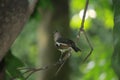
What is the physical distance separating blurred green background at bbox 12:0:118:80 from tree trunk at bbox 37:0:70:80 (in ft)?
0.24

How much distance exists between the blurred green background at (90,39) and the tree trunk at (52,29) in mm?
72

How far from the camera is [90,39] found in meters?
5.04

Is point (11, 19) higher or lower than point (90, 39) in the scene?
higher

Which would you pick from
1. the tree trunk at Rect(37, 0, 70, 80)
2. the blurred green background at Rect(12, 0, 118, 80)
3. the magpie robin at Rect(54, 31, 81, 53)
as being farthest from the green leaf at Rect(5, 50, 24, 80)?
the tree trunk at Rect(37, 0, 70, 80)

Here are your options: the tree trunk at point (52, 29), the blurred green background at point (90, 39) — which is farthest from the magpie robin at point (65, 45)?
the tree trunk at point (52, 29)

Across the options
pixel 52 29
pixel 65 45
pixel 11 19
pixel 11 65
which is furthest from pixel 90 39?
pixel 65 45

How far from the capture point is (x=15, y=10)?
4.40 ft

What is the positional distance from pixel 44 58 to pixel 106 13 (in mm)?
1120

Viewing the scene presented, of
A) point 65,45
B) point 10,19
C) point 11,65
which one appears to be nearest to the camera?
point 65,45

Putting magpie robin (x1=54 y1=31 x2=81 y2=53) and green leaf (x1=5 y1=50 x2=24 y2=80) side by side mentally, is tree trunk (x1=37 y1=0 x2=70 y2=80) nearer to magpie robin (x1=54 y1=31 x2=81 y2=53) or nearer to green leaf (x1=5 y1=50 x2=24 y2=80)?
green leaf (x1=5 y1=50 x2=24 y2=80)

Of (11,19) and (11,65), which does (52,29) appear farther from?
(11,19)

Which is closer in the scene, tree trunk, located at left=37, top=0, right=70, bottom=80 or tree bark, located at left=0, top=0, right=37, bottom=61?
tree bark, located at left=0, top=0, right=37, bottom=61

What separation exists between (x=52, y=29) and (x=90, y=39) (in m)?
1.92

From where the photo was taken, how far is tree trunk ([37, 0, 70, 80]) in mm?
2975
